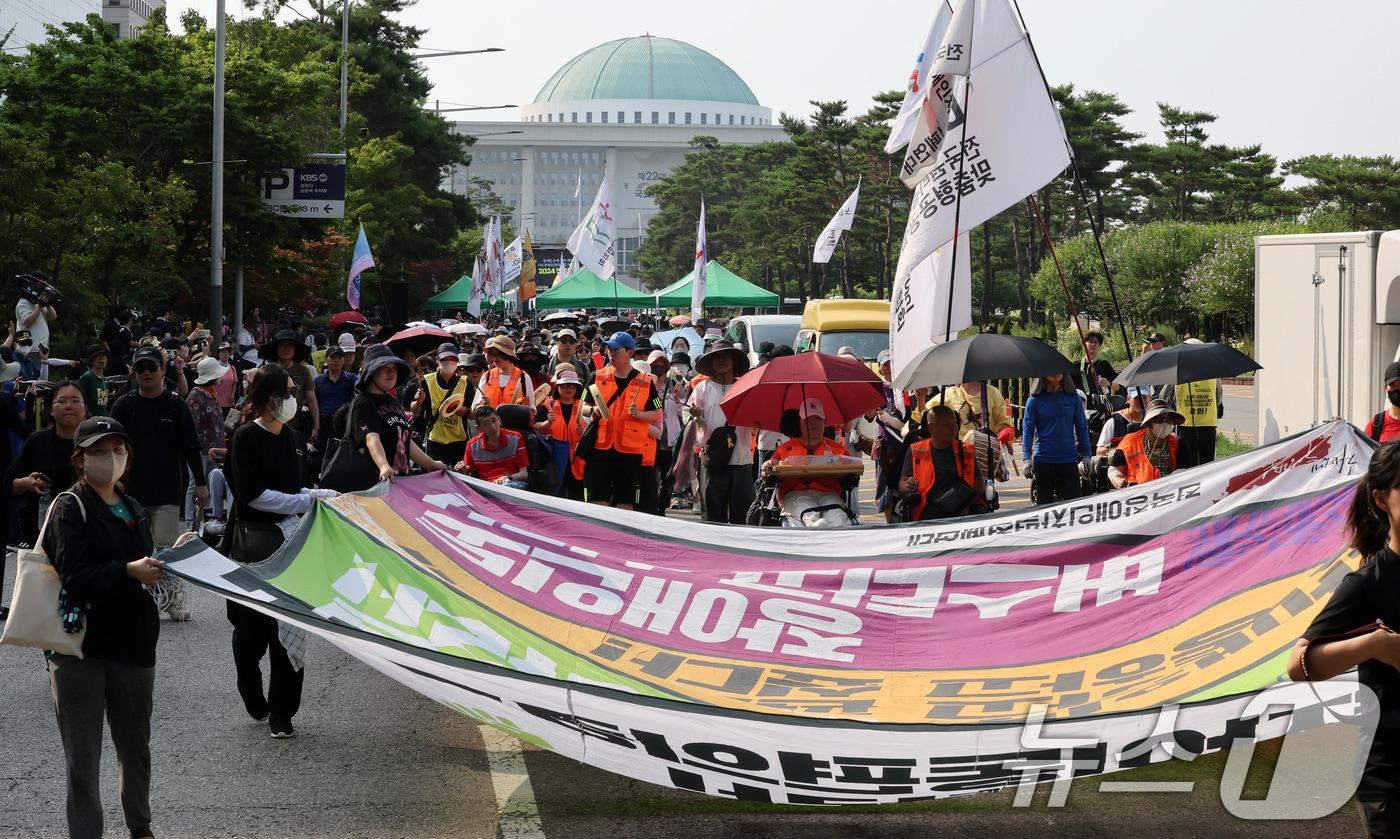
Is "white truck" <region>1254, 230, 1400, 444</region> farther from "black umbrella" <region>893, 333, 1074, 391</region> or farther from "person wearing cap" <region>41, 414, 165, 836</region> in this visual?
"person wearing cap" <region>41, 414, 165, 836</region>

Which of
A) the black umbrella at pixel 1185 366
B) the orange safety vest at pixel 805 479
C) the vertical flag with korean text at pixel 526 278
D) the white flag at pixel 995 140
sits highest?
the vertical flag with korean text at pixel 526 278

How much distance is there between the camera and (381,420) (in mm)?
9148

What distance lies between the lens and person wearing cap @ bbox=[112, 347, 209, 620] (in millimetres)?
10180

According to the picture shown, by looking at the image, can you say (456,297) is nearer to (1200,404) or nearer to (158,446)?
(1200,404)

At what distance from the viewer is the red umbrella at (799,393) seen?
1029 centimetres

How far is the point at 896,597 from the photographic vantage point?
7609mm

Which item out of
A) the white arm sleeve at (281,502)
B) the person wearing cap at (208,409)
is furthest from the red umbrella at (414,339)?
the white arm sleeve at (281,502)

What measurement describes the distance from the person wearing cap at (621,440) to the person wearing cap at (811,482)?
8.12 ft

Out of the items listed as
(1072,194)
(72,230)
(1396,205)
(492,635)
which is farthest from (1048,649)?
(1072,194)

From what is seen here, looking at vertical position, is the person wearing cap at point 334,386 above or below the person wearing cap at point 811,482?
above

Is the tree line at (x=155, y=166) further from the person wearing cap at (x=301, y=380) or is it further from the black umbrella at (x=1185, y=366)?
the black umbrella at (x=1185, y=366)

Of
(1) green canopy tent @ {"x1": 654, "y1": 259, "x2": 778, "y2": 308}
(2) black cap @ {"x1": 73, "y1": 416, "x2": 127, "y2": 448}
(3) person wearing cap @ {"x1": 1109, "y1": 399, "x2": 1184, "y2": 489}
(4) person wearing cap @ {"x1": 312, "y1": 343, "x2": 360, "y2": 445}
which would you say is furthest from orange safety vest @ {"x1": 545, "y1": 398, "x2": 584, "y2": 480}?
(1) green canopy tent @ {"x1": 654, "y1": 259, "x2": 778, "y2": 308}

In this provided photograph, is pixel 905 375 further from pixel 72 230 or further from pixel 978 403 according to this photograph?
pixel 72 230

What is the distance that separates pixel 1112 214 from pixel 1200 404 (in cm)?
5279
